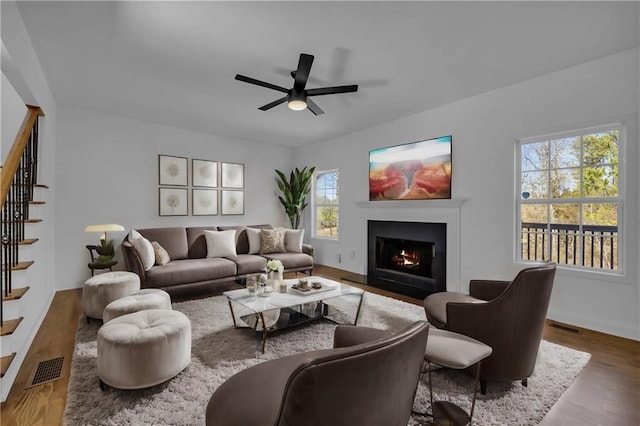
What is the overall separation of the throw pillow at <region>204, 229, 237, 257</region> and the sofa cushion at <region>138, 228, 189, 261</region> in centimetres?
35

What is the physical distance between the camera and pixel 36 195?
3.06m

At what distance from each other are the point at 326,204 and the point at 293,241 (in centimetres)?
124

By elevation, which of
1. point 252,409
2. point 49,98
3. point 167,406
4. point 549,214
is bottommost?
point 167,406

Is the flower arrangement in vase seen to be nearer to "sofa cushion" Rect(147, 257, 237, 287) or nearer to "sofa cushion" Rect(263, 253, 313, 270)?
"sofa cushion" Rect(147, 257, 237, 287)

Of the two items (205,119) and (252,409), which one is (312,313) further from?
(205,119)

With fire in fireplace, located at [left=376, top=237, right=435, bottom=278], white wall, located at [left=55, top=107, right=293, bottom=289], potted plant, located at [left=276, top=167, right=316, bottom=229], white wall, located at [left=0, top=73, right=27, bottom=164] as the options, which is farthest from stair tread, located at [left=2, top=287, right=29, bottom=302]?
potted plant, located at [left=276, top=167, right=316, bottom=229]

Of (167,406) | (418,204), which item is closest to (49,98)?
(167,406)

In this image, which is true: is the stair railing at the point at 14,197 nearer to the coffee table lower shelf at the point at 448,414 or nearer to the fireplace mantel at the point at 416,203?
the coffee table lower shelf at the point at 448,414

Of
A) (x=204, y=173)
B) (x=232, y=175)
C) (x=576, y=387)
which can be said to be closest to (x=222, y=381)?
(x=576, y=387)

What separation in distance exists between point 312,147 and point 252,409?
229 inches

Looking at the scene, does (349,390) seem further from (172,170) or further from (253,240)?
(172,170)

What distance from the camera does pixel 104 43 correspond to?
271 centimetres

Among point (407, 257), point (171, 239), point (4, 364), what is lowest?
point (4, 364)

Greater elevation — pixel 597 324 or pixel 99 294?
pixel 99 294
